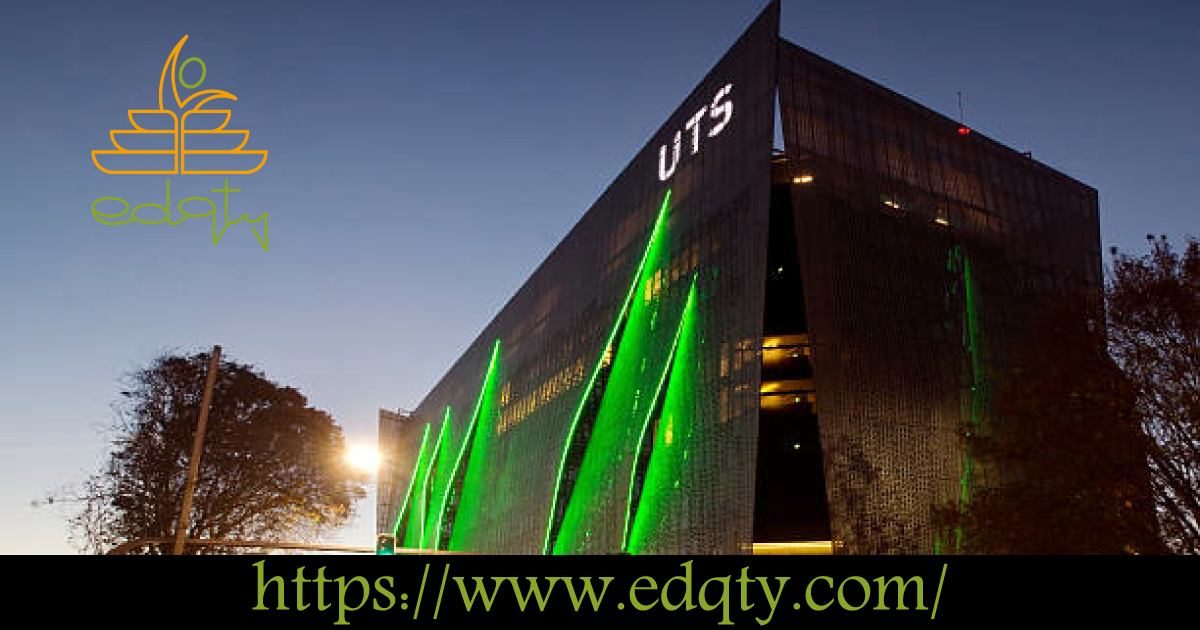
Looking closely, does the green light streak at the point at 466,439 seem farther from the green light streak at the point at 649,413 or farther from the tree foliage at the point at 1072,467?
the tree foliage at the point at 1072,467

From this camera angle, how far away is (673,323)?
31453 mm

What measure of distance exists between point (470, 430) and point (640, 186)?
86.4ft

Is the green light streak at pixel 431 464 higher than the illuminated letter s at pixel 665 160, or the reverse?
the illuminated letter s at pixel 665 160

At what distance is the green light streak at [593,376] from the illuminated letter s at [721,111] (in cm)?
373

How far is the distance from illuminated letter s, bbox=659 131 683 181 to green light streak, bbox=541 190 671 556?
0.96 m

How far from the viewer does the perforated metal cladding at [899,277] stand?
26172 millimetres

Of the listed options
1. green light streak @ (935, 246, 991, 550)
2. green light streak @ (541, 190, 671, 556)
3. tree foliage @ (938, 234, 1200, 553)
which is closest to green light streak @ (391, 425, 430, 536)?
green light streak @ (541, 190, 671, 556)

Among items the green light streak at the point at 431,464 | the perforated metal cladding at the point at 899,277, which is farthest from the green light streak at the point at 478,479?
the perforated metal cladding at the point at 899,277

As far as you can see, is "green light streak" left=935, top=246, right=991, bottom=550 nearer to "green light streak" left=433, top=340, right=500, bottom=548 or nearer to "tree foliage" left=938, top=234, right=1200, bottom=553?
A: "tree foliage" left=938, top=234, right=1200, bottom=553

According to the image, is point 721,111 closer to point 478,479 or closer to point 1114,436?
point 1114,436

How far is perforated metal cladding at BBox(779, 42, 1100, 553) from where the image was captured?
26172mm
